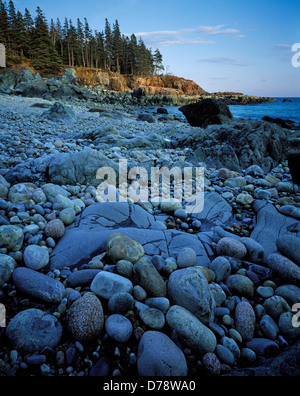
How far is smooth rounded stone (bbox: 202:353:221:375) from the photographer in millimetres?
1292

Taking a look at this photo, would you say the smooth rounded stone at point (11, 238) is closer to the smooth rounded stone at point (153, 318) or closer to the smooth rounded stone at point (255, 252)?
the smooth rounded stone at point (153, 318)

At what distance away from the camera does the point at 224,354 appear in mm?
1378

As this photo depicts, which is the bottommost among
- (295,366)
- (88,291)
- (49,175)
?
(295,366)

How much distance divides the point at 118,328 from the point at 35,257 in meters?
0.98

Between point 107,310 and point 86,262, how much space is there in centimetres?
59

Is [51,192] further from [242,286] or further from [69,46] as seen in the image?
[69,46]

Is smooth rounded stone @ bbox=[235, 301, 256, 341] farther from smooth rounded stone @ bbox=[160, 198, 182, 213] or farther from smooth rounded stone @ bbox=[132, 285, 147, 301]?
smooth rounded stone @ bbox=[160, 198, 182, 213]

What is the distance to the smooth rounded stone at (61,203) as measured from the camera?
2.66 metres

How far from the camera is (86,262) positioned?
6.63 ft

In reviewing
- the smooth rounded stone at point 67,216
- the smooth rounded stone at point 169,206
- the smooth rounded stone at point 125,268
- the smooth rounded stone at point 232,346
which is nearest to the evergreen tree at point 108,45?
the smooth rounded stone at point 169,206
